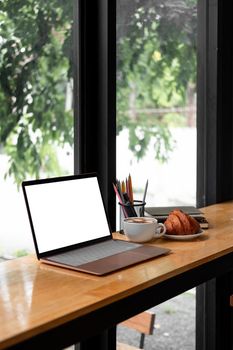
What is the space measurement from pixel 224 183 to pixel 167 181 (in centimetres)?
30

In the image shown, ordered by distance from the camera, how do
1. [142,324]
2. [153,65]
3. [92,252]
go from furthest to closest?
[153,65] < [142,324] < [92,252]

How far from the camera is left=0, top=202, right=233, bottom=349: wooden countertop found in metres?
1.02

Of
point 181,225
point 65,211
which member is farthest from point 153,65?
point 65,211

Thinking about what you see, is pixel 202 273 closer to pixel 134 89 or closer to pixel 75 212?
pixel 75 212

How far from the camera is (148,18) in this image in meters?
2.24

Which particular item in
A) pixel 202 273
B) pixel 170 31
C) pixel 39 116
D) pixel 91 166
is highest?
pixel 170 31

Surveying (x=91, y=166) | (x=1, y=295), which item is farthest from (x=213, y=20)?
(x=1, y=295)

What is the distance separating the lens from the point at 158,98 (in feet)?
7.78

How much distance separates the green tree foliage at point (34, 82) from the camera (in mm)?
1653

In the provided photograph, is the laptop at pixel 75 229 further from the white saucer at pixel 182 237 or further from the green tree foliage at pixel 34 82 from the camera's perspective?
the green tree foliage at pixel 34 82

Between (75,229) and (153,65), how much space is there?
102 centimetres

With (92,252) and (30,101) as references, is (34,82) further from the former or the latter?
(92,252)

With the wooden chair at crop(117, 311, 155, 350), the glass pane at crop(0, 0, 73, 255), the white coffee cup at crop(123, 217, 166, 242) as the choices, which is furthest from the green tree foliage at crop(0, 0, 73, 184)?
the wooden chair at crop(117, 311, 155, 350)

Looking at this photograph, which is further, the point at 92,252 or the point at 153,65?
the point at 153,65
